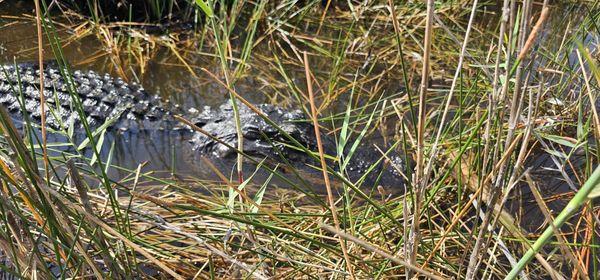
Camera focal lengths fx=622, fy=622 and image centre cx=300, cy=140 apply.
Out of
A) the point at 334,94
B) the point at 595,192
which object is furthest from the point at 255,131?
the point at 595,192

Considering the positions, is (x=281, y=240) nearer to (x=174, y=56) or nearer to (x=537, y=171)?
(x=537, y=171)

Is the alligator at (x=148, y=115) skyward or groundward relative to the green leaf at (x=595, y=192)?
groundward

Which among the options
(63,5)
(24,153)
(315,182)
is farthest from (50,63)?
(24,153)

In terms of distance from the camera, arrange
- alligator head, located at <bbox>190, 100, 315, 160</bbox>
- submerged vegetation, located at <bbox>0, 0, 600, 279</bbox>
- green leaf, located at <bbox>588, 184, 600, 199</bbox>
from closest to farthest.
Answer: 1. green leaf, located at <bbox>588, 184, 600, 199</bbox>
2. submerged vegetation, located at <bbox>0, 0, 600, 279</bbox>
3. alligator head, located at <bbox>190, 100, 315, 160</bbox>

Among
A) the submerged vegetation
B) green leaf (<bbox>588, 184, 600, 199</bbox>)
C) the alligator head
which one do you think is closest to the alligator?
the alligator head

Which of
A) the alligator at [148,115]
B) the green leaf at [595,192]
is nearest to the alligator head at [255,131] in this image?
the alligator at [148,115]

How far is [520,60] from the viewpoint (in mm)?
1022

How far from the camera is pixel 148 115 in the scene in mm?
3369

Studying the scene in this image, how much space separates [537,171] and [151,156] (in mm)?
1812

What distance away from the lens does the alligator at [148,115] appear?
300 cm

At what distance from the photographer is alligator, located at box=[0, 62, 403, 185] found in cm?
300

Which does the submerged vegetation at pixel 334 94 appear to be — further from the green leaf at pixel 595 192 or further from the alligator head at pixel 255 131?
the green leaf at pixel 595 192

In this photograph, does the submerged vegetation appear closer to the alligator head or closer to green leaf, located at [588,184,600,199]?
the alligator head

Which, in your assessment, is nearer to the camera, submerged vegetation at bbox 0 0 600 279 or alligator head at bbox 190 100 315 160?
submerged vegetation at bbox 0 0 600 279
